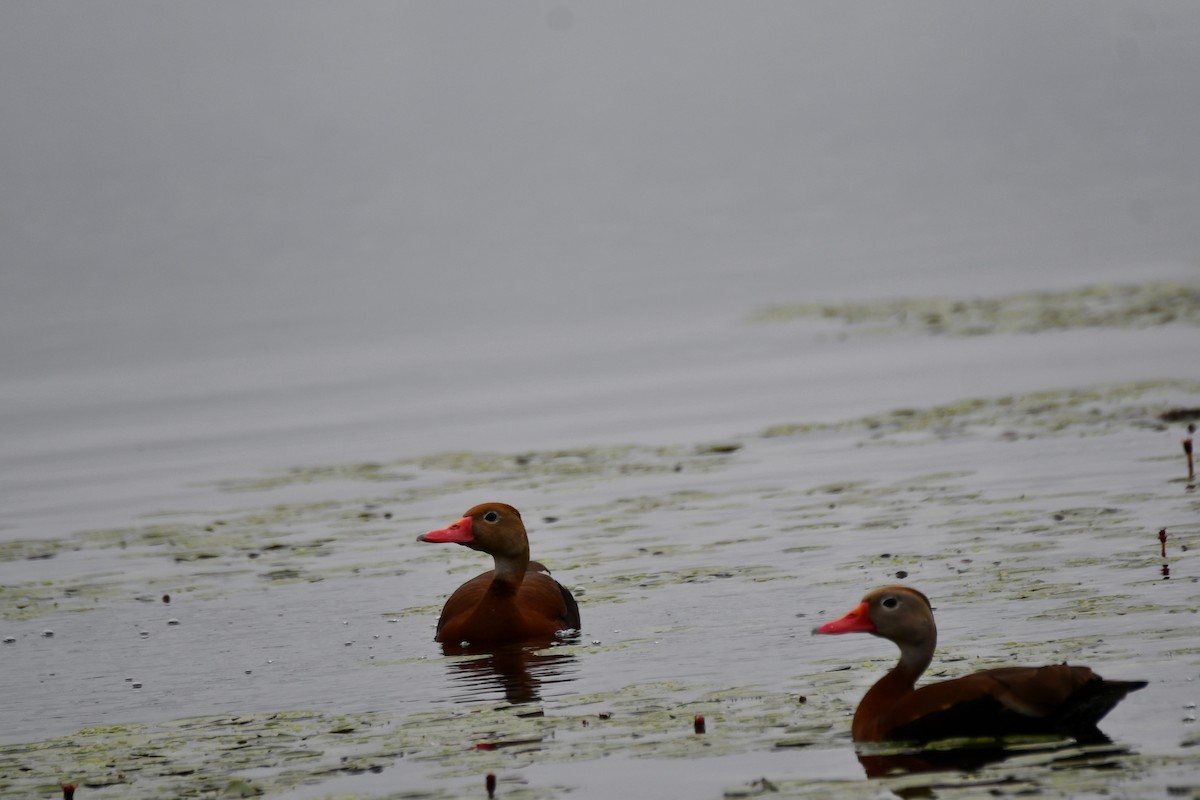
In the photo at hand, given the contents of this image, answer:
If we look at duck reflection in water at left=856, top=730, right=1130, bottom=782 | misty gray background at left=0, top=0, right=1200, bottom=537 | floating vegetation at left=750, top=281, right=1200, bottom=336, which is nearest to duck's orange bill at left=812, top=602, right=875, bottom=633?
duck reflection in water at left=856, top=730, right=1130, bottom=782

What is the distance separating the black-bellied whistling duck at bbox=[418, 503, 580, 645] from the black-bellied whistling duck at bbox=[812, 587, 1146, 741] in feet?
12.4

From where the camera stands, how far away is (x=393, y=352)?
3638 cm

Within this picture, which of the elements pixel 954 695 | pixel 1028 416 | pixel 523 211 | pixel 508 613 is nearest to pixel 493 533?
pixel 508 613

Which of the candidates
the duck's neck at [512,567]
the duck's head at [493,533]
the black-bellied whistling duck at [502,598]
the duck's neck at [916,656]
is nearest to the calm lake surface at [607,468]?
the black-bellied whistling duck at [502,598]

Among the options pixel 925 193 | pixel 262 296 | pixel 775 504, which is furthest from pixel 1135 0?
pixel 775 504

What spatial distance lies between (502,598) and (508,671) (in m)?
A: 1.24

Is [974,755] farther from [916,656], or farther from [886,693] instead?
[916,656]

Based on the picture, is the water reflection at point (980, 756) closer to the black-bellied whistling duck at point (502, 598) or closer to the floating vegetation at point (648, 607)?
the floating vegetation at point (648, 607)

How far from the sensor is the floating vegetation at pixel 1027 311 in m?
28.2

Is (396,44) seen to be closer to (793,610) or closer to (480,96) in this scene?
(480,96)

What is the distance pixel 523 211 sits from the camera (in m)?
80.2

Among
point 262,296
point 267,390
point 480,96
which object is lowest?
point 267,390

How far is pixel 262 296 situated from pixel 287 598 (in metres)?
37.1

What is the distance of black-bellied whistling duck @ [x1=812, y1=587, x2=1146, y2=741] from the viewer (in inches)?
361
